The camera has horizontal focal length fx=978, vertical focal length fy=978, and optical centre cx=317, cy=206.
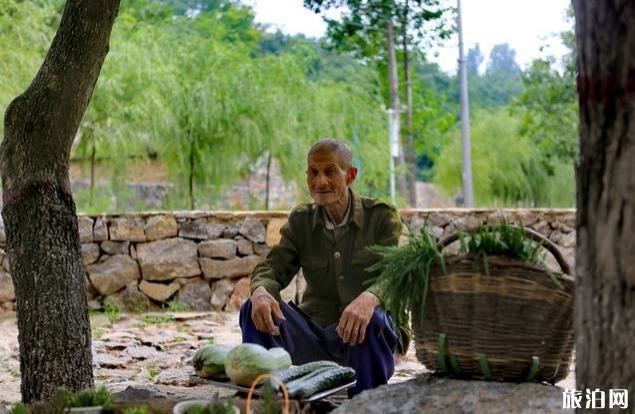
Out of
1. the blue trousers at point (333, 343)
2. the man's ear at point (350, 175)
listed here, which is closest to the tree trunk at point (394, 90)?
the man's ear at point (350, 175)

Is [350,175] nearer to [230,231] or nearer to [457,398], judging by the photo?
[457,398]

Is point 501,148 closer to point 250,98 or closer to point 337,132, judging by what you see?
point 337,132

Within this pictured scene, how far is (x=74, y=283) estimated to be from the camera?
3900 mm

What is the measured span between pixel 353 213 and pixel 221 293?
15.9 ft

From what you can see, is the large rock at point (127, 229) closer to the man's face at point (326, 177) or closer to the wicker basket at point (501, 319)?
the man's face at point (326, 177)

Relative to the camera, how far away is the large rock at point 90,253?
834cm

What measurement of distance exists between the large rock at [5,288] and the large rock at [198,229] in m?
1.48

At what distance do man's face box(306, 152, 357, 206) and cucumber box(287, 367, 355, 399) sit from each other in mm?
949

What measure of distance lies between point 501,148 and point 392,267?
1889 centimetres

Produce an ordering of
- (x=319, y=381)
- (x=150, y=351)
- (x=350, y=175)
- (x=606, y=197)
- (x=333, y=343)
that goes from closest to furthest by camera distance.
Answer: (x=606, y=197), (x=319, y=381), (x=333, y=343), (x=350, y=175), (x=150, y=351)

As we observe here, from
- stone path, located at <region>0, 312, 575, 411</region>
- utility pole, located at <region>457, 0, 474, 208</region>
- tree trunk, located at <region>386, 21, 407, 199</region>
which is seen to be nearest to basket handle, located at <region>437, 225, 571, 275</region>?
stone path, located at <region>0, 312, 575, 411</region>

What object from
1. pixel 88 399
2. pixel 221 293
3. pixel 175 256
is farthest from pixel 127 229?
pixel 88 399

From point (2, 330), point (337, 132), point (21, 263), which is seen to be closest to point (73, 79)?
point (21, 263)

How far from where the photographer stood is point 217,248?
8438 millimetres
